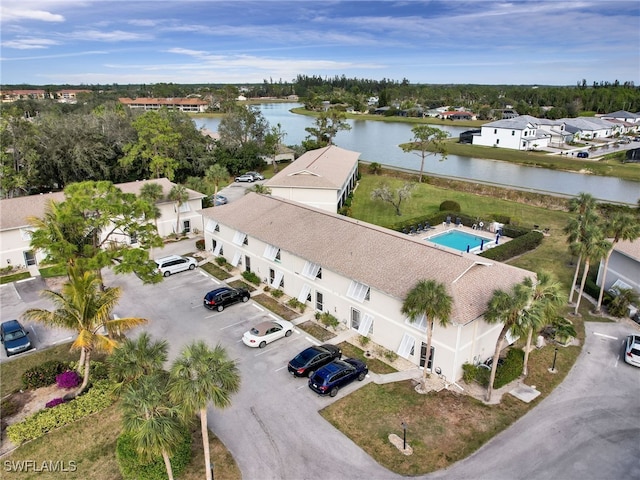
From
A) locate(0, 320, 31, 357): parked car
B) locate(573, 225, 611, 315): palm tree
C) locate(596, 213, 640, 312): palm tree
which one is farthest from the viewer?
locate(596, 213, 640, 312): palm tree

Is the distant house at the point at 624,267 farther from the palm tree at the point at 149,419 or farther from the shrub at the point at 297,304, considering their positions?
the palm tree at the point at 149,419

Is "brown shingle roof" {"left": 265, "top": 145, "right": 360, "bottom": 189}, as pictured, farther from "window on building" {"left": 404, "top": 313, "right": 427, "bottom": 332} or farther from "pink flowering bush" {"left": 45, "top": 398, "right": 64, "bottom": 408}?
"pink flowering bush" {"left": 45, "top": 398, "right": 64, "bottom": 408}

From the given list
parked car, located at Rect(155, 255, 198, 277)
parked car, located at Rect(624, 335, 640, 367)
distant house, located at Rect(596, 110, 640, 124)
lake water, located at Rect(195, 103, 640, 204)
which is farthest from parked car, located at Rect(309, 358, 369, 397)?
distant house, located at Rect(596, 110, 640, 124)

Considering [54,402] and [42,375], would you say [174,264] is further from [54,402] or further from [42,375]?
[54,402]

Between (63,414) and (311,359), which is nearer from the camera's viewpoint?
(63,414)

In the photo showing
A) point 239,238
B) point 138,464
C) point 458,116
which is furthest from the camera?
point 458,116

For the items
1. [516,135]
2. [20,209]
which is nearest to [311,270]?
[20,209]

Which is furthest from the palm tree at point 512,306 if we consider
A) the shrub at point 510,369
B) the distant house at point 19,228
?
the distant house at point 19,228
